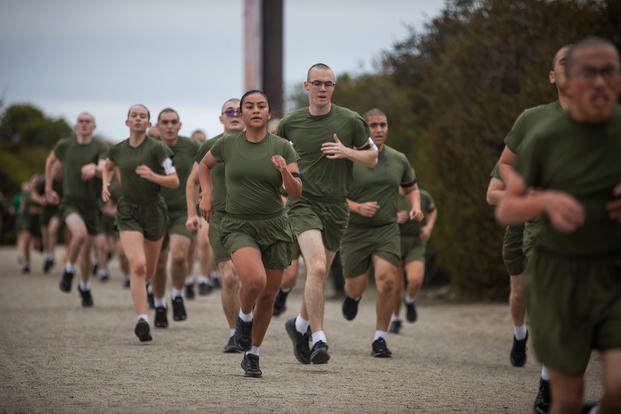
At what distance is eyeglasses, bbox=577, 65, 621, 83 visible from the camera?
6086 mm

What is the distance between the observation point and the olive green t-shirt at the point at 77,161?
1822cm

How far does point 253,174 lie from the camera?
10.0m

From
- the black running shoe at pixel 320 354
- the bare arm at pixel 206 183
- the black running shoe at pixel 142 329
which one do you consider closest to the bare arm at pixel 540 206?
the bare arm at pixel 206 183

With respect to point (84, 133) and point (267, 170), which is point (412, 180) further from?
point (84, 133)

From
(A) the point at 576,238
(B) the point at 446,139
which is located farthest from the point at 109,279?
(A) the point at 576,238

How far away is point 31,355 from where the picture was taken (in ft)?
39.0

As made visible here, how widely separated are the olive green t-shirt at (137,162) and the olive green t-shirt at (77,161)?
13.7 feet

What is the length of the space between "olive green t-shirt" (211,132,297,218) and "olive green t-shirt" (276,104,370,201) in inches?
54.5

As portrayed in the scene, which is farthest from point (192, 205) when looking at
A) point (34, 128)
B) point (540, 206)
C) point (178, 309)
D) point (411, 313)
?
point (34, 128)

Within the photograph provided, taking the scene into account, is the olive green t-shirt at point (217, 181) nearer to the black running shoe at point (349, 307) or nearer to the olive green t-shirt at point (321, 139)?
the olive green t-shirt at point (321, 139)

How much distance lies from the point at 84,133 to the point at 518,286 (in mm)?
8913

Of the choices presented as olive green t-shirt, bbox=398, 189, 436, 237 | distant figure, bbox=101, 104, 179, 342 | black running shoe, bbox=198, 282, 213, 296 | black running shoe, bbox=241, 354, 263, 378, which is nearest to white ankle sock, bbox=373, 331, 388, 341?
black running shoe, bbox=241, 354, 263, 378

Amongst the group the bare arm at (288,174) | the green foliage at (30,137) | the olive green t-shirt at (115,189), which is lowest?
the bare arm at (288,174)

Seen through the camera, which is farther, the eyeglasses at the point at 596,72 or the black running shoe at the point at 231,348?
the black running shoe at the point at 231,348
